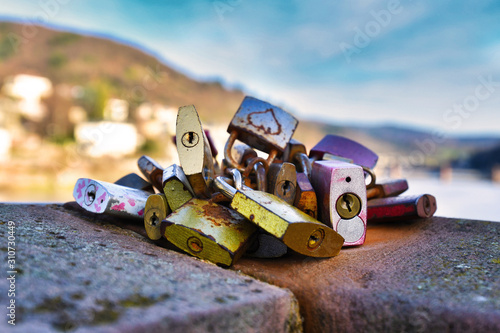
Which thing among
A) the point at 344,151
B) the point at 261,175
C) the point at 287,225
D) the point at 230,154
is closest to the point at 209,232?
the point at 287,225

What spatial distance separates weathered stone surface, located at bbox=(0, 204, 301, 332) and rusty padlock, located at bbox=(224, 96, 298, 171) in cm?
79

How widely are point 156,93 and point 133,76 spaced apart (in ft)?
12.3

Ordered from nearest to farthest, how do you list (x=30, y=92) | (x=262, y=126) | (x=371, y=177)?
(x=262, y=126) → (x=371, y=177) → (x=30, y=92)

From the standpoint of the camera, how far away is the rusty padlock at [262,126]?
1.97 meters

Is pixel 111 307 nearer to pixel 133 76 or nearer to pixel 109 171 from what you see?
pixel 109 171

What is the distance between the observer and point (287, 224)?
1284mm

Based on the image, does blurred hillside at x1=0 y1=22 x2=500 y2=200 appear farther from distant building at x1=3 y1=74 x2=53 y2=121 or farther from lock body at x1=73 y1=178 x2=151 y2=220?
lock body at x1=73 y1=178 x2=151 y2=220

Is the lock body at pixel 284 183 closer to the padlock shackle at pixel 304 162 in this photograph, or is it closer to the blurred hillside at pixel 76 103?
the padlock shackle at pixel 304 162

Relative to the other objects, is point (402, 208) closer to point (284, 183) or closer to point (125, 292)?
point (284, 183)

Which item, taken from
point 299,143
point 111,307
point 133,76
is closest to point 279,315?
point 111,307

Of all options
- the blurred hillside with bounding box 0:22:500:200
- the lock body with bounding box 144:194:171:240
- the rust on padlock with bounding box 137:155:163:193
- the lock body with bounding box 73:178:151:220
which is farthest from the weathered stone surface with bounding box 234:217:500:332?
the blurred hillside with bounding box 0:22:500:200

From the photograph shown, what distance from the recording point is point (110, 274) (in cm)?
106

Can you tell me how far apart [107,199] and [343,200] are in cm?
103

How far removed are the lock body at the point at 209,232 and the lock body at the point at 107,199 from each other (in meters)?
0.34
